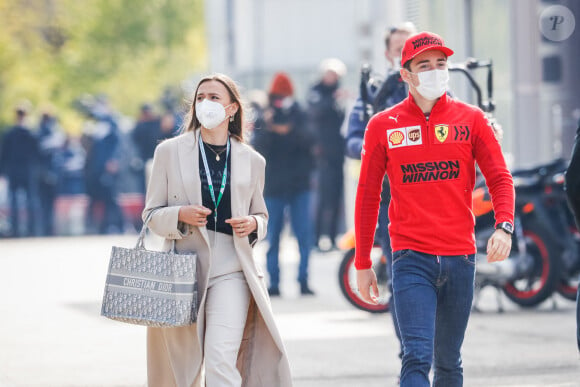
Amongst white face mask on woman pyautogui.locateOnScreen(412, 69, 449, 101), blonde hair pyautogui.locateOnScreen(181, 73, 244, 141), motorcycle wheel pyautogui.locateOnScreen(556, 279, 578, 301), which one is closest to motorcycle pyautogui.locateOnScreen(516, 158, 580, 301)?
motorcycle wheel pyautogui.locateOnScreen(556, 279, 578, 301)

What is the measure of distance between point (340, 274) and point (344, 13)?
30287 mm

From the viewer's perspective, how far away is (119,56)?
168 ft

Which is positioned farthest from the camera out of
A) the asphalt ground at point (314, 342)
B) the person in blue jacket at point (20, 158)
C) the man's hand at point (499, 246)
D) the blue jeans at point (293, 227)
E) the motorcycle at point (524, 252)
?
the person in blue jacket at point (20, 158)

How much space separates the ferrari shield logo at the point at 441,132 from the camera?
18.0ft

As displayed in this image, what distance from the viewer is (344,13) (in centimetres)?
4097

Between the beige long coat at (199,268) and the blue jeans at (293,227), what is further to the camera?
the blue jeans at (293,227)

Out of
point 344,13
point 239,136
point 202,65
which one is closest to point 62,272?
point 239,136

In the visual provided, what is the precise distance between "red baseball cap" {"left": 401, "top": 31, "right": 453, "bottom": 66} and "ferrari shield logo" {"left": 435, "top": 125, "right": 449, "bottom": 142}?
0.32 m

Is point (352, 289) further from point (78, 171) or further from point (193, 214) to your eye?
point (78, 171)

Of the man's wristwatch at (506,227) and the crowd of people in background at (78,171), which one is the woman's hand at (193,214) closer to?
the man's wristwatch at (506,227)

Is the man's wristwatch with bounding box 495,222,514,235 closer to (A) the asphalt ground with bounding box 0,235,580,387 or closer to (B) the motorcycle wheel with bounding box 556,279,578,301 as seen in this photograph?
(A) the asphalt ground with bounding box 0,235,580,387

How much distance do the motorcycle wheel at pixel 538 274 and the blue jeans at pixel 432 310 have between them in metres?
5.68

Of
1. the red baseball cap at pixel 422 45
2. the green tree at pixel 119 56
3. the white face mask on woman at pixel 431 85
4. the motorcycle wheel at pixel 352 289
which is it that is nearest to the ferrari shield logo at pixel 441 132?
the white face mask on woman at pixel 431 85

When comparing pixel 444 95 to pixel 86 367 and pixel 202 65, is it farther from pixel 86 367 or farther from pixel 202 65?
pixel 202 65
